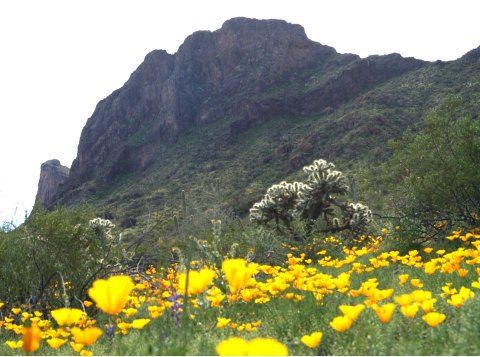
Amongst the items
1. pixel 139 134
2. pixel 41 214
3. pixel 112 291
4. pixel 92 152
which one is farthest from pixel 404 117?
pixel 92 152

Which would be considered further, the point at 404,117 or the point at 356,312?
the point at 404,117

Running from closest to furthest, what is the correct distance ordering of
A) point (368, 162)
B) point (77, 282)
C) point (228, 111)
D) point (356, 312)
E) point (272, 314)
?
point (356, 312) < point (272, 314) < point (77, 282) < point (368, 162) < point (228, 111)

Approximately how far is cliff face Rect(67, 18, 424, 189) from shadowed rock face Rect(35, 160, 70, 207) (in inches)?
933

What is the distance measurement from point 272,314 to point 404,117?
167ft

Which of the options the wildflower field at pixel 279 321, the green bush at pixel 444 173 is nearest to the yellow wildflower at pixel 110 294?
the wildflower field at pixel 279 321

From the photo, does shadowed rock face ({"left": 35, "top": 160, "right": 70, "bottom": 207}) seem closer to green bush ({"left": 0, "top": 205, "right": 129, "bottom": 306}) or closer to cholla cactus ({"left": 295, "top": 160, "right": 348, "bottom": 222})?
cholla cactus ({"left": 295, "top": 160, "right": 348, "bottom": 222})

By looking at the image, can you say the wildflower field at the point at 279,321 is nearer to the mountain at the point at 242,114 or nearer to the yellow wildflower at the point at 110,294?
the yellow wildflower at the point at 110,294

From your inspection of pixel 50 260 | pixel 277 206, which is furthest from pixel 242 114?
pixel 50 260

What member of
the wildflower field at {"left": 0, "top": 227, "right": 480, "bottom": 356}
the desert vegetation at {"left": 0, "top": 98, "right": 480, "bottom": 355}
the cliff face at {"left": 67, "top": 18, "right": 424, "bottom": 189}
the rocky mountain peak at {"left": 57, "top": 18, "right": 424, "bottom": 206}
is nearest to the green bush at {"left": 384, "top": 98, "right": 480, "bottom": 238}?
the desert vegetation at {"left": 0, "top": 98, "right": 480, "bottom": 355}

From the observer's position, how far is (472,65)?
54.0 meters

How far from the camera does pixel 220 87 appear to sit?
106m

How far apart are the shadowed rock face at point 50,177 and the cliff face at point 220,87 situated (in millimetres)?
23702

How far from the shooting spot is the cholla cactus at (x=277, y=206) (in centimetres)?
1444

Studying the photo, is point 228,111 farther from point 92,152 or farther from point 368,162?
point 368,162
